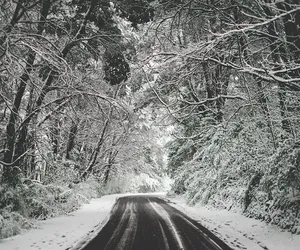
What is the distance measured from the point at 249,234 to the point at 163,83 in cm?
594

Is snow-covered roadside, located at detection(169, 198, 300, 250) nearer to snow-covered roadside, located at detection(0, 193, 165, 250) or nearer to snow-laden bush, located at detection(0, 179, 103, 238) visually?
snow-covered roadside, located at detection(0, 193, 165, 250)

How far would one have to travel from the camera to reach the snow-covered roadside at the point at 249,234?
7615mm

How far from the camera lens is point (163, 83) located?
36.6 feet

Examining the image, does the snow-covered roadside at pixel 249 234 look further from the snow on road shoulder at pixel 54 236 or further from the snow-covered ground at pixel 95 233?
the snow on road shoulder at pixel 54 236

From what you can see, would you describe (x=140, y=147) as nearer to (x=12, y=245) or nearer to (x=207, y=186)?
(x=207, y=186)

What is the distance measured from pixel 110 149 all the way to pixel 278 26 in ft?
64.2

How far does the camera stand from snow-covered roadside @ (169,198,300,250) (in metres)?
7.62

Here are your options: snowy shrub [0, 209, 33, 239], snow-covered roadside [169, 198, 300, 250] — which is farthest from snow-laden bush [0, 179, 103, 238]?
snow-covered roadside [169, 198, 300, 250]

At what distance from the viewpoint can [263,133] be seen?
11.9m

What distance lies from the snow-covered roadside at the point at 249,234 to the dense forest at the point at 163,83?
382 mm

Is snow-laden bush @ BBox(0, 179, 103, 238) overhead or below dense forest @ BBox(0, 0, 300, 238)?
below

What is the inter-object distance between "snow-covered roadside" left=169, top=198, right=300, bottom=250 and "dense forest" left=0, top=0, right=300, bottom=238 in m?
0.38

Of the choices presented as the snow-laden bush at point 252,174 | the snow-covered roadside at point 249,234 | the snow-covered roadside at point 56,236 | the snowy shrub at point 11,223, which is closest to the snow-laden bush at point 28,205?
the snowy shrub at point 11,223

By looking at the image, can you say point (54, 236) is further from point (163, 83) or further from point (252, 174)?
point (252, 174)
